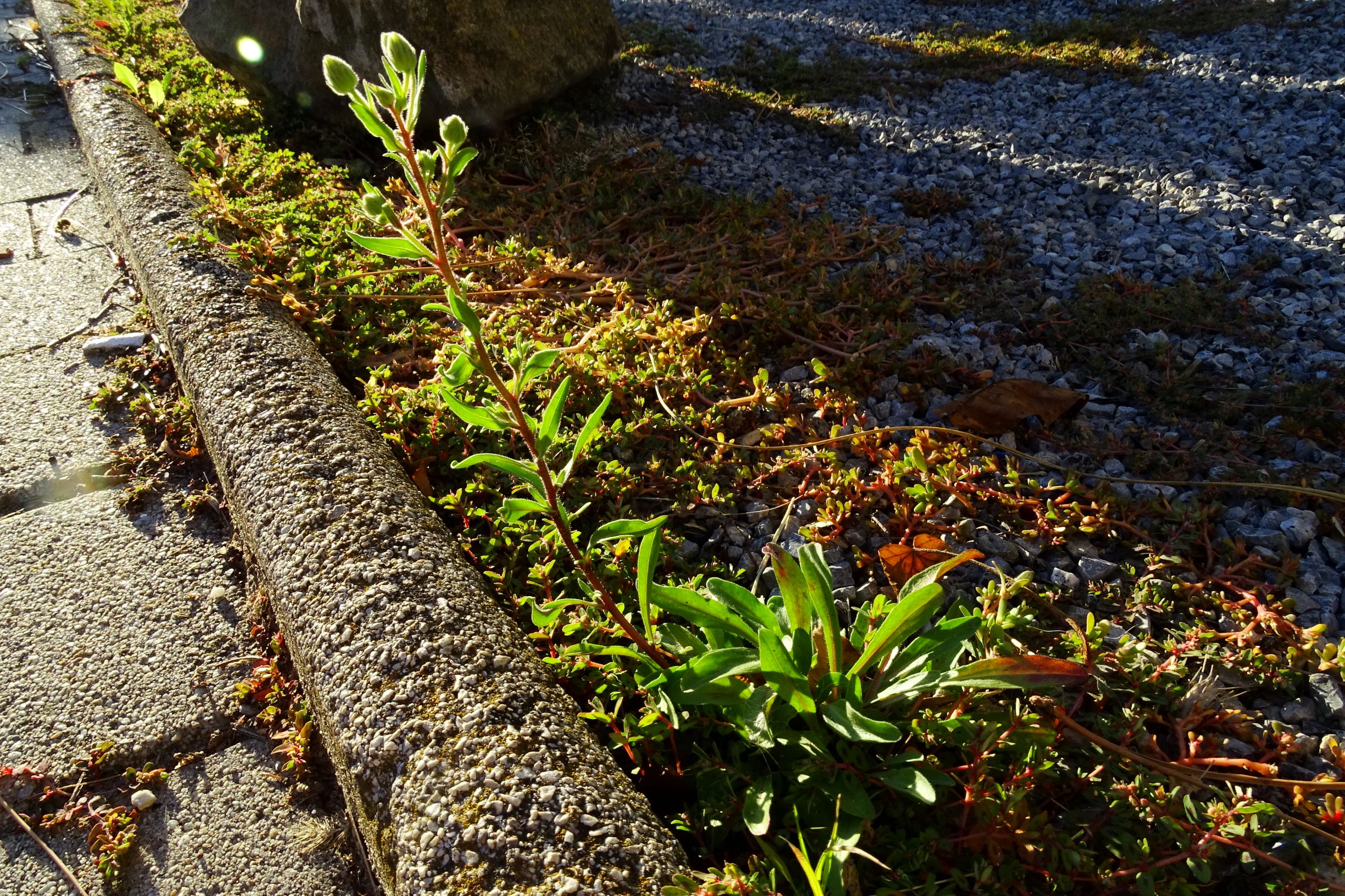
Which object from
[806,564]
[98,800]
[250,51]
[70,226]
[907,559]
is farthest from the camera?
[250,51]

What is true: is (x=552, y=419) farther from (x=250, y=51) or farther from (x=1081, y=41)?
(x=1081, y=41)

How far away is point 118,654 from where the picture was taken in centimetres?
228

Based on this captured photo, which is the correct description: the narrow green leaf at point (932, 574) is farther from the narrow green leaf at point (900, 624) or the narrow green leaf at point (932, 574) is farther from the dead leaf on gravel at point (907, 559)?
the dead leaf on gravel at point (907, 559)

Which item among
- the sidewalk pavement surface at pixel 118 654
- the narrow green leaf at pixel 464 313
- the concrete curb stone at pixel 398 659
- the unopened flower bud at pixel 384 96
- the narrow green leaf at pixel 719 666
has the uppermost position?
the unopened flower bud at pixel 384 96

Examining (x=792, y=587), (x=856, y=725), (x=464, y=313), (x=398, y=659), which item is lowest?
(x=398, y=659)

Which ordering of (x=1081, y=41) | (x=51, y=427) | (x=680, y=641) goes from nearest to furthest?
1. (x=680, y=641)
2. (x=51, y=427)
3. (x=1081, y=41)

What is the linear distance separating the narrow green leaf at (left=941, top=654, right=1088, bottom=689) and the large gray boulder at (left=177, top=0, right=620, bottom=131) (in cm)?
364

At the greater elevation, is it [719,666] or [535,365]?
[535,365]

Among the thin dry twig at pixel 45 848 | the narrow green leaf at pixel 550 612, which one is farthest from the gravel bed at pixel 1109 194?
the thin dry twig at pixel 45 848

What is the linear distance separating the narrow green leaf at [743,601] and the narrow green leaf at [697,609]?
0.07 ft

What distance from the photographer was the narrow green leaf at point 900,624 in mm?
1630

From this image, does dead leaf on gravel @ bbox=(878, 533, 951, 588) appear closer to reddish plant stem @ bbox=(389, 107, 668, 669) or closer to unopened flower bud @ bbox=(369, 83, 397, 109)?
reddish plant stem @ bbox=(389, 107, 668, 669)

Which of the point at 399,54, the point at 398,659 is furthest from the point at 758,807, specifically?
the point at 399,54

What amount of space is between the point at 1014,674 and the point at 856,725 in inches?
13.5
